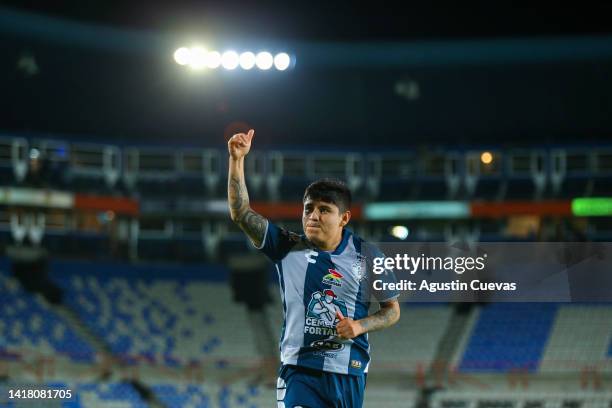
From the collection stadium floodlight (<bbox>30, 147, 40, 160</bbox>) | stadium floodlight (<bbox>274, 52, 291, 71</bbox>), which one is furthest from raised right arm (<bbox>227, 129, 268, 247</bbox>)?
stadium floodlight (<bbox>30, 147, 40, 160</bbox>)

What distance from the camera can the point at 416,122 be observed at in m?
29.4

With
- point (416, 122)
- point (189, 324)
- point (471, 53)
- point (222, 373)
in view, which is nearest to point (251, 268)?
point (189, 324)

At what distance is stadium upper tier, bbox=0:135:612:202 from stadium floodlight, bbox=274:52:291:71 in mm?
3361

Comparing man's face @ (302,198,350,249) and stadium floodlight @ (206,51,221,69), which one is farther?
stadium floodlight @ (206,51,221,69)

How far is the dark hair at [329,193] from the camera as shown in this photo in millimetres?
5266

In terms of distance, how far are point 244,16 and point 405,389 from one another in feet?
39.3

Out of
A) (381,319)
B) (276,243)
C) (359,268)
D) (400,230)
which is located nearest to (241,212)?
(276,243)

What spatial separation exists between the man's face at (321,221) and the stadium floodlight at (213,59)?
22.0 metres

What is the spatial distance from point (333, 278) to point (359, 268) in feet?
0.65

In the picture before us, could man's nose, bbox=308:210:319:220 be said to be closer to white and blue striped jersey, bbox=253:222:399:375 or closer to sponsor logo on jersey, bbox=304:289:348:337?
white and blue striped jersey, bbox=253:222:399:375

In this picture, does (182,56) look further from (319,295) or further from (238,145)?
(319,295)

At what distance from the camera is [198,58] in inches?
Answer: 1041

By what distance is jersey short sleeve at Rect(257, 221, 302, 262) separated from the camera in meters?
5.34

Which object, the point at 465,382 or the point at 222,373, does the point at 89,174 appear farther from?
the point at 465,382
